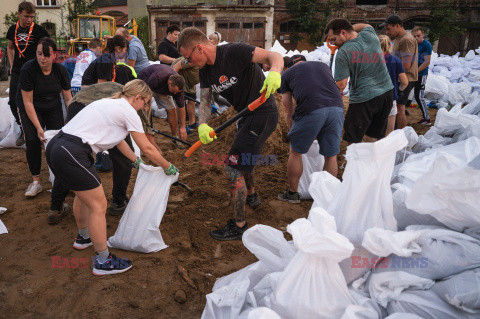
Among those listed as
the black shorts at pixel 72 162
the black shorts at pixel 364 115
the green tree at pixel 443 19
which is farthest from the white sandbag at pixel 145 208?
the green tree at pixel 443 19

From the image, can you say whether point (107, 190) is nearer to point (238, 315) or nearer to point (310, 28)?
point (238, 315)

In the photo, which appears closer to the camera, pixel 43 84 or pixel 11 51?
pixel 43 84

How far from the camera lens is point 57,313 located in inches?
83.5

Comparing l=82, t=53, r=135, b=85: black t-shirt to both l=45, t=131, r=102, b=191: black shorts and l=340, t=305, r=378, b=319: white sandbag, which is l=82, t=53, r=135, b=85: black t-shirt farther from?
l=340, t=305, r=378, b=319: white sandbag

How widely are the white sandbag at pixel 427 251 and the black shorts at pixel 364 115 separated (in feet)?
6.92

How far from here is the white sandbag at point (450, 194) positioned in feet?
5.41

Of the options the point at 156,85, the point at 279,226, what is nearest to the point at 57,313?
the point at 279,226

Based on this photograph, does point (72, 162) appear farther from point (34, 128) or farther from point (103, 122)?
point (34, 128)

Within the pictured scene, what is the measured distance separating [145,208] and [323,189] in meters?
1.32

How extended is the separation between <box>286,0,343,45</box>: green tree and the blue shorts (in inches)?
670

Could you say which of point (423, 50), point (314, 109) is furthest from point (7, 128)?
point (423, 50)

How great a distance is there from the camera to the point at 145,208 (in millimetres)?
2619

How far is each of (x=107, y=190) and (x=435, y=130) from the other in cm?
379

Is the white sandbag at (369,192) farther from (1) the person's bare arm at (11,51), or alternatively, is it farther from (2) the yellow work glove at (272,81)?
(1) the person's bare arm at (11,51)
